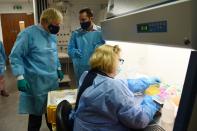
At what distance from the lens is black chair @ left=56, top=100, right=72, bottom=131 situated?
4.25 feet

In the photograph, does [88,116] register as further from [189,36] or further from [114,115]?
[189,36]

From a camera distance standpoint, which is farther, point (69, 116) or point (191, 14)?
point (69, 116)

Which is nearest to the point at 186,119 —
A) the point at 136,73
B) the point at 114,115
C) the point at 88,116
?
the point at 114,115

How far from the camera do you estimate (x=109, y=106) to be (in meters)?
1.19

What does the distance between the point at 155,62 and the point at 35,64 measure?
1160 mm

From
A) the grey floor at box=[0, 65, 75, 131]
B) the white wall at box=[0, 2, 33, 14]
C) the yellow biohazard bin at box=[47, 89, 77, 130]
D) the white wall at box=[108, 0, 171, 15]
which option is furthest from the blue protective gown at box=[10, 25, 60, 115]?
the white wall at box=[0, 2, 33, 14]

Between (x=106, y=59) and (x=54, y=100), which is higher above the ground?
(x=106, y=59)

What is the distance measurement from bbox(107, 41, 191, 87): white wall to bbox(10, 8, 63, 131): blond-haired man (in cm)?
75

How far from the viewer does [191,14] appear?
0.46 metres

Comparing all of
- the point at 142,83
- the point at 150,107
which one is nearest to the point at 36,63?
the point at 142,83

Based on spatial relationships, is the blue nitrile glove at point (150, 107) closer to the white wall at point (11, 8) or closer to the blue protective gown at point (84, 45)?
the blue protective gown at point (84, 45)

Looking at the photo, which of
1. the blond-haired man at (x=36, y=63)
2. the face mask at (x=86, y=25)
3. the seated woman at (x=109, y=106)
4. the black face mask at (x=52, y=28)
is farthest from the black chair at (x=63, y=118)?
the face mask at (x=86, y=25)

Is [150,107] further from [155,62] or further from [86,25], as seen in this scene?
[86,25]

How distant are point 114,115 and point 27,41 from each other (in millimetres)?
1291
